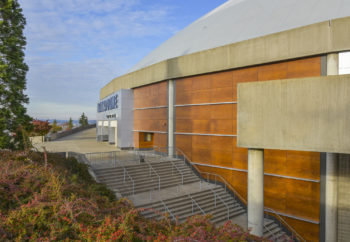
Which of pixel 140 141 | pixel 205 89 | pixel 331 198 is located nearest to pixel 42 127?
pixel 140 141

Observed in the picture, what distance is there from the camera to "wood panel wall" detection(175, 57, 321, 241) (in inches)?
524

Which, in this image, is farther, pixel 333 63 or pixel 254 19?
pixel 254 19

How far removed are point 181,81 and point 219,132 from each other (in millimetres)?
5713

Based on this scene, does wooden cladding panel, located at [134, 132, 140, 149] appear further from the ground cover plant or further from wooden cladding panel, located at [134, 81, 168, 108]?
the ground cover plant

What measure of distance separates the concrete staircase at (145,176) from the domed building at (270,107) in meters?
1.51

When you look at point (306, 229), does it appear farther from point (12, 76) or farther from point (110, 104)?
point (110, 104)

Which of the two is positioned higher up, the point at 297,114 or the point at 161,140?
the point at 297,114

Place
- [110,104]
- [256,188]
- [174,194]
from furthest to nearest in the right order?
1. [110,104]
2. [174,194]
3. [256,188]

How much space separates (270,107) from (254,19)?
1327 centimetres

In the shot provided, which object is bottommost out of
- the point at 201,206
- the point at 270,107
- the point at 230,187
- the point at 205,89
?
the point at 201,206

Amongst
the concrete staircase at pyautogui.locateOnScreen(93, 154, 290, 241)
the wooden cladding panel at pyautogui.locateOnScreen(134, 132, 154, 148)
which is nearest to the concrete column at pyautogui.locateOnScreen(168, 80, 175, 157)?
the concrete staircase at pyautogui.locateOnScreen(93, 154, 290, 241)

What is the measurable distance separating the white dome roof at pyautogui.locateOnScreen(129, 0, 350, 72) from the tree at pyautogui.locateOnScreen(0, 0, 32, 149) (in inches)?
505

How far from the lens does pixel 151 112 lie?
2392 centimetres

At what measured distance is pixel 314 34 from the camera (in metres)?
12.9
